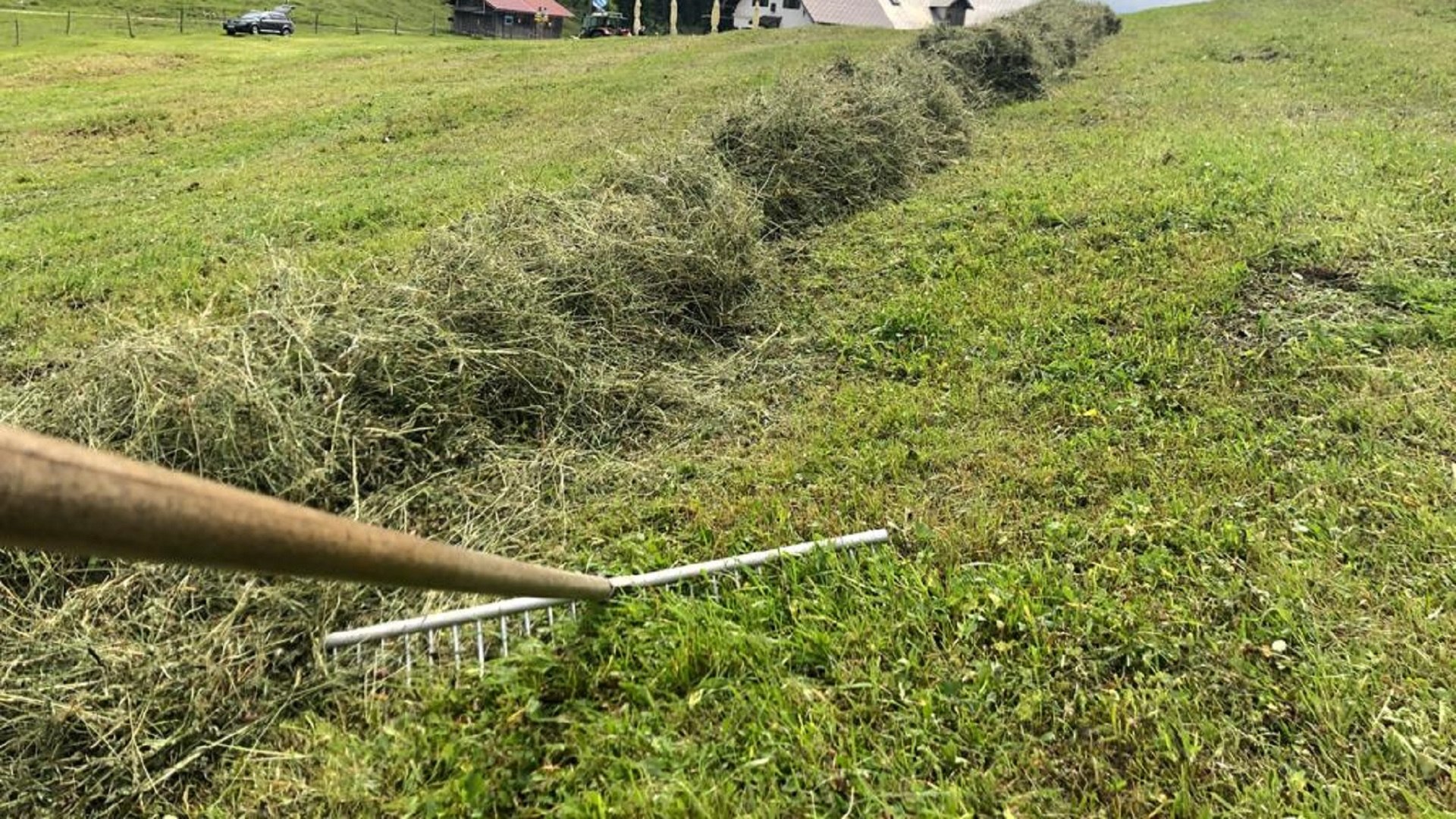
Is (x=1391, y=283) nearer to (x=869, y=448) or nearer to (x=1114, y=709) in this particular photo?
(x=869, y=448)

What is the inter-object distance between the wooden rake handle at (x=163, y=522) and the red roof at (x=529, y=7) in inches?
2322

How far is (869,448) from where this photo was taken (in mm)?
3385

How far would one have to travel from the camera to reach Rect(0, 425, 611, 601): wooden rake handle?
72 centimetres

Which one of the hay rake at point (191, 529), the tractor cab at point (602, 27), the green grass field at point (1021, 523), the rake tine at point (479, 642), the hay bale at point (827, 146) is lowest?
the rake tine at point (479, 642)

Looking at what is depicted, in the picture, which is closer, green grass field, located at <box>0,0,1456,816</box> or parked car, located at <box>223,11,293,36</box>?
green grass field, located at <box>0,0,1456,816</box>

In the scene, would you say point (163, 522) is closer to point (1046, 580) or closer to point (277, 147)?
point (1046, 580)

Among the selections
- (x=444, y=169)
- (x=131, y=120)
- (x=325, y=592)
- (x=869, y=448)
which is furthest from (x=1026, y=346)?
(x=131, y=120)

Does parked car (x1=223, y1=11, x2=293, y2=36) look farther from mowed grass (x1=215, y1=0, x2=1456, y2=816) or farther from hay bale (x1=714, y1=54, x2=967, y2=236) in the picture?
mowed grass (x1=215, y1=0, x2=1456, y2=816)

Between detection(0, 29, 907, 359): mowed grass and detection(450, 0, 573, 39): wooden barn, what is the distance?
3189cm

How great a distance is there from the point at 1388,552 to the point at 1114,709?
4.11ft

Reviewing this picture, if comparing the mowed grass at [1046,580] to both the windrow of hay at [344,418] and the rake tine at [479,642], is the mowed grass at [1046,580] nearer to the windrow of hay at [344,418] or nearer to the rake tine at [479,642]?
the rake tine at [479,642]

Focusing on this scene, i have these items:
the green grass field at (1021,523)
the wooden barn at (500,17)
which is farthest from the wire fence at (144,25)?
the green grass field at (1021,523)

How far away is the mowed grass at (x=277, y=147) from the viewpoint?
5.84m

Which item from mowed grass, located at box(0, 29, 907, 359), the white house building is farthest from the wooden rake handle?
the white house building
